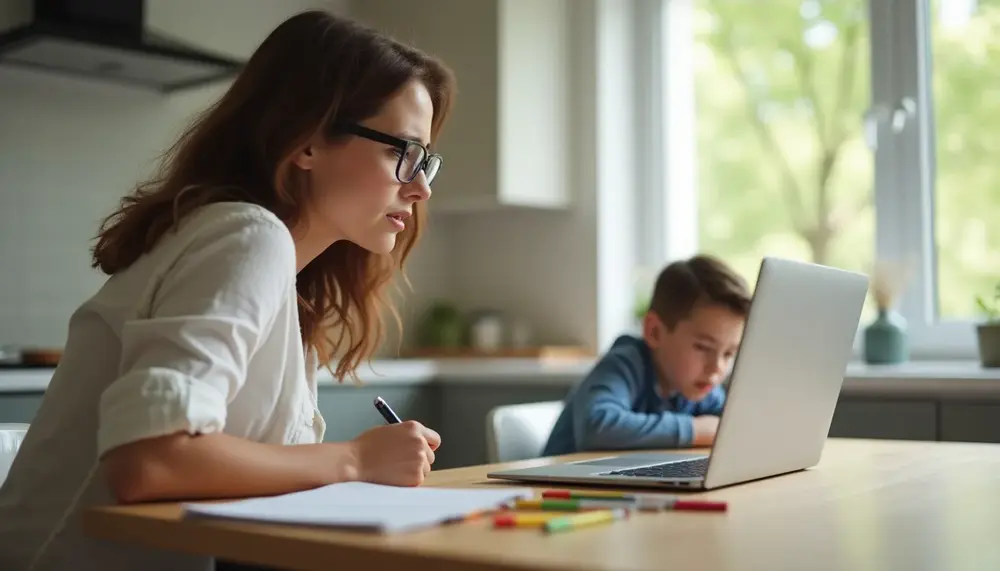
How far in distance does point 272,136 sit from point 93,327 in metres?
0.30

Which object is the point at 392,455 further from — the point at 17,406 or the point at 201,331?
the point at 17,406

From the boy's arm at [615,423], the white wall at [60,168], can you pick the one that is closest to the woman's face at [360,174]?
the boy's arm at [615,423]

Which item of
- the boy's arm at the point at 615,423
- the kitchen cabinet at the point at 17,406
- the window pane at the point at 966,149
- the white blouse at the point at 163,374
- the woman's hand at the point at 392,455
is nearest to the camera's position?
the white blouse at the point at 163,374

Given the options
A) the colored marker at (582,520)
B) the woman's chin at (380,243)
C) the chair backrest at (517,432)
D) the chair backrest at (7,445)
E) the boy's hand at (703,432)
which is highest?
the woman's chin at (380,243)

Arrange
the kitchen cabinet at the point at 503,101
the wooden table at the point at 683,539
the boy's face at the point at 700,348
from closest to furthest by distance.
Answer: the wooden table at the point at 683,539 < the boy's face at the point at 700,348 < the kitchen cabinet at the point at 503,101

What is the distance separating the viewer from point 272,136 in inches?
52.4

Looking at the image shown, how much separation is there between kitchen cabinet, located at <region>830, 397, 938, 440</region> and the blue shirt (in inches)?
15.2

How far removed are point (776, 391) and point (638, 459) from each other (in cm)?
33

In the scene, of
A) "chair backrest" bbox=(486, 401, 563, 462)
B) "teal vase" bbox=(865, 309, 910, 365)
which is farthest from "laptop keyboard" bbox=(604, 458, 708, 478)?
"teal vase" bbox=(865, 309, 910, 365)

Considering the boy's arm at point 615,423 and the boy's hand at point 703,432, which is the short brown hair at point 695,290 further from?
the boy's hand at point 703,432

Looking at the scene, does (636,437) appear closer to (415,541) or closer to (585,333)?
(415,541)

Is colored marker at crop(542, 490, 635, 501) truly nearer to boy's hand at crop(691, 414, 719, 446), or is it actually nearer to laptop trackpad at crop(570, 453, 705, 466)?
laptop trackpad at crop(570, 453, 705, 466)

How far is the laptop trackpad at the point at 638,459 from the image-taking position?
5.02 feet

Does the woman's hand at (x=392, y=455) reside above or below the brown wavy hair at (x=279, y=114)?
below
